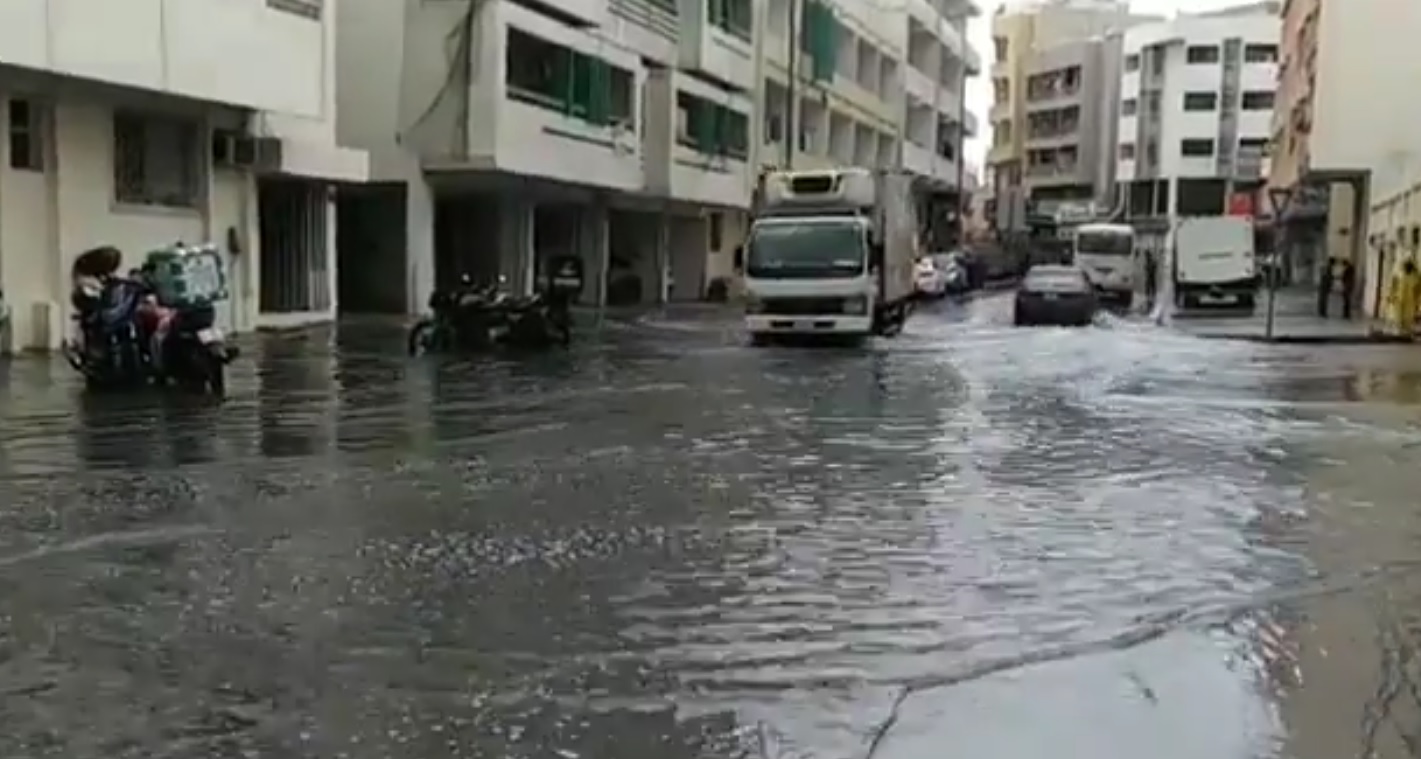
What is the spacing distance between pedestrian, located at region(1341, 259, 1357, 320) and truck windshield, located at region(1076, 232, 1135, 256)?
29.0 ft

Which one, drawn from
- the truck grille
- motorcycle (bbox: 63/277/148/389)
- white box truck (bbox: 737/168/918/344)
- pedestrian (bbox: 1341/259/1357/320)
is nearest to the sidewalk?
pedestrian (bbox: 1341/259/1357/320)

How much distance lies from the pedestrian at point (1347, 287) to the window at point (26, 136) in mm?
34610

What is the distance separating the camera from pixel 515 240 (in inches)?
1706

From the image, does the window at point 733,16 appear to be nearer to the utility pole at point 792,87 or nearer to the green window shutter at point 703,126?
the green window shutter at point 703,126

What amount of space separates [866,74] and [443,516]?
68485 millimetres

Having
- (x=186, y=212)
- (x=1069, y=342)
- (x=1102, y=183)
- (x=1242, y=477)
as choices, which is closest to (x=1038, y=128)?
(x=1102, y=183)

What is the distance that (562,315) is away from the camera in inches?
1147

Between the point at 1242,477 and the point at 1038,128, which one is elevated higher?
the point at 1038,128

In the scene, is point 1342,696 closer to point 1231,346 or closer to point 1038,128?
point 1231,346

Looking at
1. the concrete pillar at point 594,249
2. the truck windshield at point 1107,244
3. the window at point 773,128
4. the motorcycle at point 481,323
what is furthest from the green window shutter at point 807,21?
the motorcycle at point 481,323

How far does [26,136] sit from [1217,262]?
1437 inches

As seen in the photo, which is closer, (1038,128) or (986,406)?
(986,406)

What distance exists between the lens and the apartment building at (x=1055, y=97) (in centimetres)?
12125

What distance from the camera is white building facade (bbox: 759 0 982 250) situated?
63.0 m
